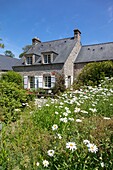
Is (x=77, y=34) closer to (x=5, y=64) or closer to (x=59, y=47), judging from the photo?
(x=59, y=47)

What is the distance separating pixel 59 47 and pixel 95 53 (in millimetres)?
4907

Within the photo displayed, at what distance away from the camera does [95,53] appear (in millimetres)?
18641

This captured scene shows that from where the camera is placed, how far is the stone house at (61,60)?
17.9 m

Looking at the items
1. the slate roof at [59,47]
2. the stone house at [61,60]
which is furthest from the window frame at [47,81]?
the slate roof at [59,47]

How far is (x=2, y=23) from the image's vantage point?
26.5ft

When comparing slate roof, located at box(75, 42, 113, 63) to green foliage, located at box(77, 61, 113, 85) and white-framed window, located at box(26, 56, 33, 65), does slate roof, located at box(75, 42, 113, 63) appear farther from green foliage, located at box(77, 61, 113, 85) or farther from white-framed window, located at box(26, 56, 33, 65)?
white-framed window, located at box(26, 56, 33, 65)

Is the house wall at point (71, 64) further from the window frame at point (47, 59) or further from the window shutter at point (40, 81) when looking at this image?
the window shutter at point (40, 81)

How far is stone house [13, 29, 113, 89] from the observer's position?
17.9m

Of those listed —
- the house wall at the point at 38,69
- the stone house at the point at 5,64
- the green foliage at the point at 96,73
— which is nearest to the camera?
the green foliage at the point at 96,73

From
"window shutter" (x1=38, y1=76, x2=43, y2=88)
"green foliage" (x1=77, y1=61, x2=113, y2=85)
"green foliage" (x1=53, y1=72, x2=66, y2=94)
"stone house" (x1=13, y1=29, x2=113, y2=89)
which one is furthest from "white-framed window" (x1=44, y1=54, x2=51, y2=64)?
"green foliage" (x1=77, y1=61, x2=113, y2=85)

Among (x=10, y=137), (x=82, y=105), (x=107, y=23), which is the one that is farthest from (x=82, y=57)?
(x=10, y=137)

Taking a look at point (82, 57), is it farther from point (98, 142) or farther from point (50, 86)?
point (98, 142)

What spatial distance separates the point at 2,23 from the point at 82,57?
41.6 feet

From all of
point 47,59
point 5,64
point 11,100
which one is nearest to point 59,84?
point 47,59
